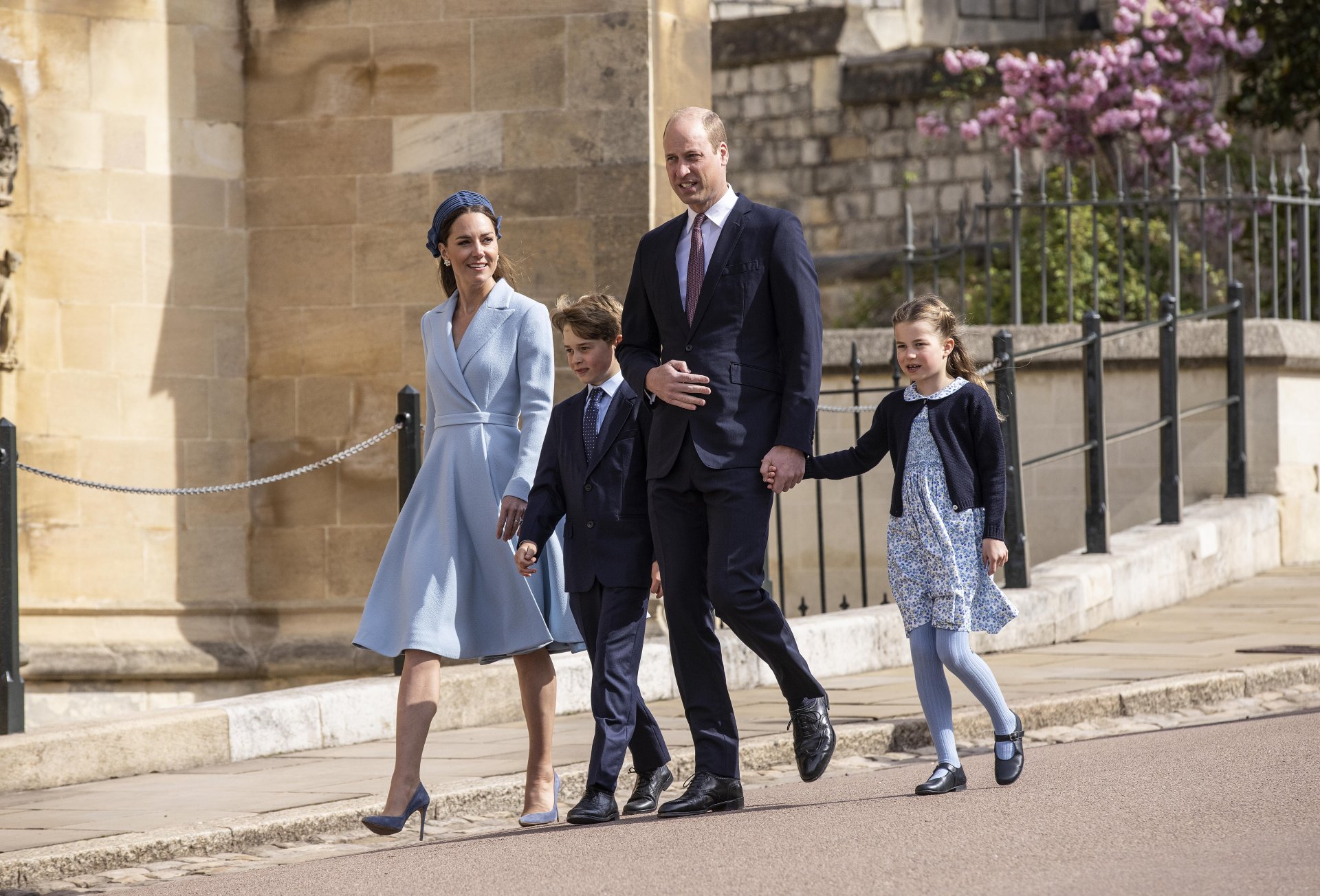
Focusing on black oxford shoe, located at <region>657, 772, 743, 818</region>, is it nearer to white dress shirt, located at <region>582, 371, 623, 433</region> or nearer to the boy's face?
white dress shirt, located at <region>582, 371, 623, 433</region>

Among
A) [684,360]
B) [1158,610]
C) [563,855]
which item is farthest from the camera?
[1158,610]

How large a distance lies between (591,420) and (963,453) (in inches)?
40.7

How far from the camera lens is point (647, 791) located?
554cm

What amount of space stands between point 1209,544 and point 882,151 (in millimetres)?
10303

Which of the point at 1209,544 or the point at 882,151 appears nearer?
the point at 1209,544

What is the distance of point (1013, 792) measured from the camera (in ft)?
18.3

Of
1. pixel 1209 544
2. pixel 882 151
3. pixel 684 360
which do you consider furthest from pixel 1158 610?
pixel 882 151

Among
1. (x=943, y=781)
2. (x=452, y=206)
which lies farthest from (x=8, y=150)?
(x=943, y=781)

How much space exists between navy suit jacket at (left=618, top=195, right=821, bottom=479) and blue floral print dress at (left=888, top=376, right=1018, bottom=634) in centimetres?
53

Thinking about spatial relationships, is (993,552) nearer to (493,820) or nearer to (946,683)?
(946,683)

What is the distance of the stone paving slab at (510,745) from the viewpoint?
5707mm

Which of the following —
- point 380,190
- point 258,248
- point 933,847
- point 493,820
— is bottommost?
point 493,820

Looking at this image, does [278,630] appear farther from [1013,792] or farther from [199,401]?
[1013,792]

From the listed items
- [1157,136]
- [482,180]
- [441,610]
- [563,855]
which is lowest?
[563,855]
